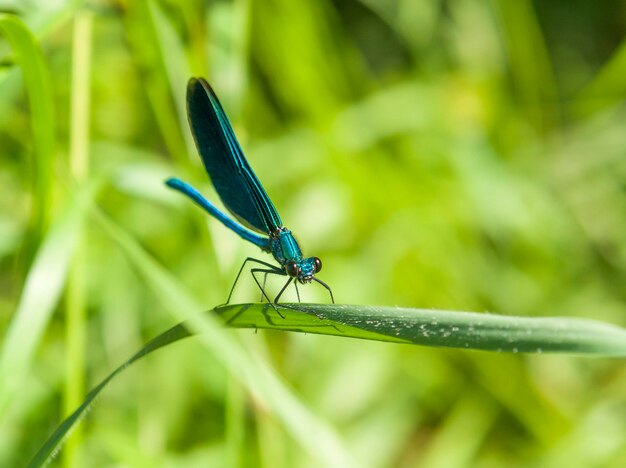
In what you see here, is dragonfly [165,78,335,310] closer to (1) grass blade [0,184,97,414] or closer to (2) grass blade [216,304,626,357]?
(1) grass blade [0,184,97,414]

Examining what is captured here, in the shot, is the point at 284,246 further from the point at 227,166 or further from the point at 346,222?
the point at 346,222

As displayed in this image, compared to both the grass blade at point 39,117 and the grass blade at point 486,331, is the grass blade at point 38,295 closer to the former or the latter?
the grass blade at point 39,117

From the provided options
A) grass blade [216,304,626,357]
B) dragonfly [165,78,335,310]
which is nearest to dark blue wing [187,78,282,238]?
dragonfly [165,78,335,310]

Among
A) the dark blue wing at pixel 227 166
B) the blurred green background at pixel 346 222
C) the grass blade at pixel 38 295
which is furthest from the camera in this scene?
the blurred green background at pixel 346 222

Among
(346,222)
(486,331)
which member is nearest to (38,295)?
(486,331)

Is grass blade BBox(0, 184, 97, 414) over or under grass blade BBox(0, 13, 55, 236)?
under

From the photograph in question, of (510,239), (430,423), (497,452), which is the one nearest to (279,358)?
(430,423)

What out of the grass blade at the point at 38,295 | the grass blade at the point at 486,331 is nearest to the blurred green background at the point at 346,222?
the grass blade at the point at 38,295
